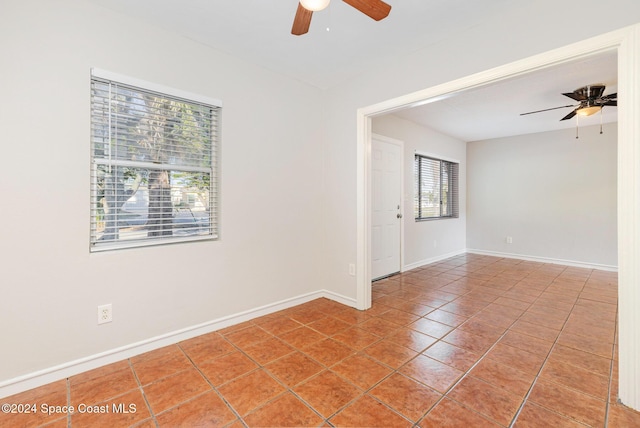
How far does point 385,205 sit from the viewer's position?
4.27 m

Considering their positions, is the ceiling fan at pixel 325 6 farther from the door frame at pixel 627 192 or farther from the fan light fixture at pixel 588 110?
the fan light fixture at pixel 588 110

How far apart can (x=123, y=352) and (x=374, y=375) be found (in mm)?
1809

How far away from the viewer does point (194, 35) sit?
7.61 ft

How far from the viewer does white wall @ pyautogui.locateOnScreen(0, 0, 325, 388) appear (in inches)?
67.9

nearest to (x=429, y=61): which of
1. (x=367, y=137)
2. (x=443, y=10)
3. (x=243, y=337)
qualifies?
(x=443, y=10)

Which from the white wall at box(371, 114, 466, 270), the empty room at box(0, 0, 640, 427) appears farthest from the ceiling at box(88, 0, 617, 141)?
the white wall at box(371, 114, 466, 270)

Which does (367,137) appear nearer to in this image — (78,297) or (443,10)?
(443,10)

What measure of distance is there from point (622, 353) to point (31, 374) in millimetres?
3514

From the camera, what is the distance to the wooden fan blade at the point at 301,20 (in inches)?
62.0

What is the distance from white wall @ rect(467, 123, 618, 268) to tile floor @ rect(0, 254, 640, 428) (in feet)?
8.16

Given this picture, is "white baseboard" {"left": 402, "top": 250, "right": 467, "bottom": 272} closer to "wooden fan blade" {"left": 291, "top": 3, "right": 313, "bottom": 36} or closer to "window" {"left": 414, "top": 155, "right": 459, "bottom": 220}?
"window" {"left": 414, "top": 155, "right": 459, "bottom": 220}

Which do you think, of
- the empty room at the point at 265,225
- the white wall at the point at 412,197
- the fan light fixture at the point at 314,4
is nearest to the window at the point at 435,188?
the white wall at the point at 412,197

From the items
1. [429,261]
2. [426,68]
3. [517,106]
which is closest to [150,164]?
[426,68]

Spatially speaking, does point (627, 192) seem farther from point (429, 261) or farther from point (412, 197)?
point (429, 261)
